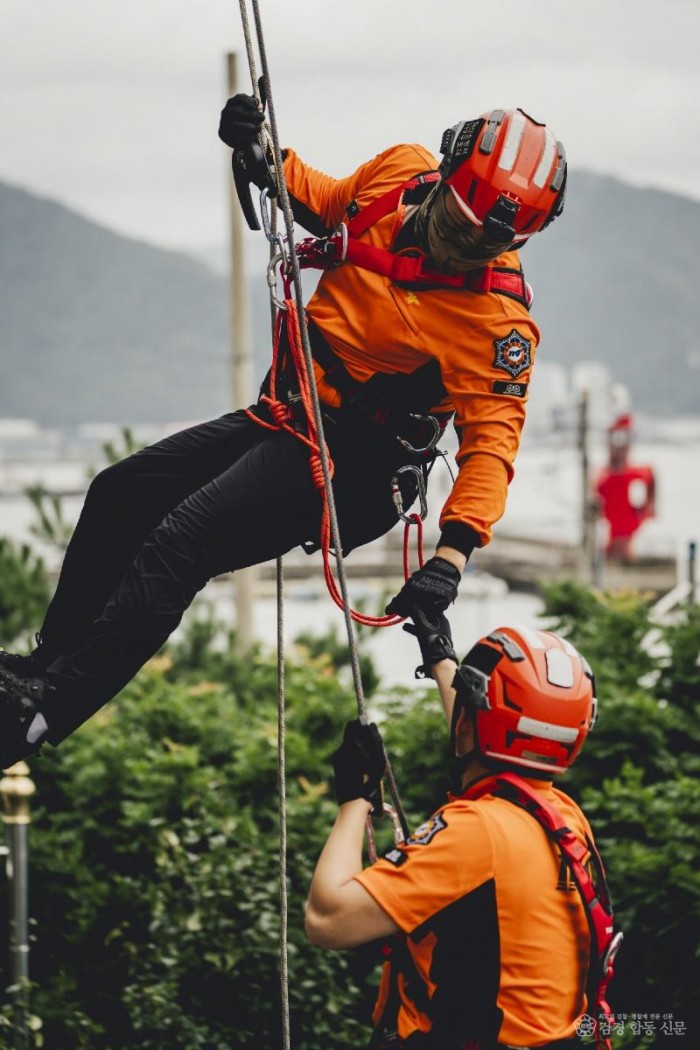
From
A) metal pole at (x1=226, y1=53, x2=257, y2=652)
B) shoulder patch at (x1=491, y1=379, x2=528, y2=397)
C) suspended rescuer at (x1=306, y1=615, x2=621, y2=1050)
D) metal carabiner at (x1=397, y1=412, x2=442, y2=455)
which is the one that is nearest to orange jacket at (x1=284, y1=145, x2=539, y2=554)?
shoulder patch at (x1=491, y1=379, x2=528, y2=397)

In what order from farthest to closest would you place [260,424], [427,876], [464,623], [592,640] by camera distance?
1. [464,623]
2. [592,640]
3. [260,424]
4. [427,876]

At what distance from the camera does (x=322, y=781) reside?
7324 millimetres

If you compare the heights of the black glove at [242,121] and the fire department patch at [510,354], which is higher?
the black glove at [242,121]

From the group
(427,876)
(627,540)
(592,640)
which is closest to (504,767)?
(427,876)

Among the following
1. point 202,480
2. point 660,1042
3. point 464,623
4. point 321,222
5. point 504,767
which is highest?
point 464,623

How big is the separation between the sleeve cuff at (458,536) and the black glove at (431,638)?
0.19 m

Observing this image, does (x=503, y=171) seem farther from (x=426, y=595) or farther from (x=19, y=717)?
(x=19, y=717)

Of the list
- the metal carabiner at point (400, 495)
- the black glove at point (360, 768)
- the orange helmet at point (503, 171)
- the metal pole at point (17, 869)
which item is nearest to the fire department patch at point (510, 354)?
the orange helmet at point (503, 171)

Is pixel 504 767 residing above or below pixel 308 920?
above

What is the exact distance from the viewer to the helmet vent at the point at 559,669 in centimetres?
307

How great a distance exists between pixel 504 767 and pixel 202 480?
1432 millimetres

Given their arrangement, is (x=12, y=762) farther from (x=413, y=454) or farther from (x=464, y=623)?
(x=464, y=623)

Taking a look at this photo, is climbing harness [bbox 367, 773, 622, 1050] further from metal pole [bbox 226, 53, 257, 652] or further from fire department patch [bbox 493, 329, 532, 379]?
metal pole [bbox 226, 53, 257, 652]

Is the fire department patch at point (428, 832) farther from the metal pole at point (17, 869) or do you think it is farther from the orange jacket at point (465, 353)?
the metal pole at point (17, 869)
